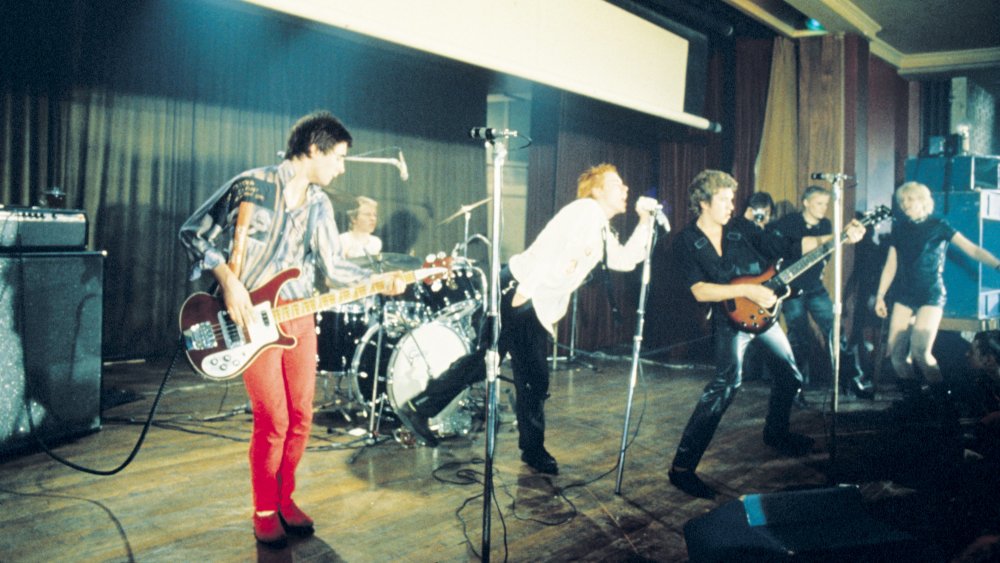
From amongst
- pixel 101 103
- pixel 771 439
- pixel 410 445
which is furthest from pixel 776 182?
pixel 101 103

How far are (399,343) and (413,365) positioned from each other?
0.18m

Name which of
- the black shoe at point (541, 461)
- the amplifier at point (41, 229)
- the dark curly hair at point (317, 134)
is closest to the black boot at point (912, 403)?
the black shoe at point (541, 461)

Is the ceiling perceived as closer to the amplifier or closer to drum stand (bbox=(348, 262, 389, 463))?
drum stand (bbox=(348, 262, 389, 463))

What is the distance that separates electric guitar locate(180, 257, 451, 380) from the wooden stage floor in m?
0.75

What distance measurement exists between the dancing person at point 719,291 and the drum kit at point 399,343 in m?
1.28

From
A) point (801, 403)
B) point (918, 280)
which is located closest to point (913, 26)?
point (918, 280)

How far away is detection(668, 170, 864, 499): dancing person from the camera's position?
3.85 m

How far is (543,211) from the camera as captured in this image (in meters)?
8.88

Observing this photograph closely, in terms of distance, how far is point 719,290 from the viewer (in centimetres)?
394

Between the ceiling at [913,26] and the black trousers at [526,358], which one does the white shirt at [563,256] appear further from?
the ceiling at [913,26]

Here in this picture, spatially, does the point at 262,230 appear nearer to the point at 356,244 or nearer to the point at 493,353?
the point at 493,353

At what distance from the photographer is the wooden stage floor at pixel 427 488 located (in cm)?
303

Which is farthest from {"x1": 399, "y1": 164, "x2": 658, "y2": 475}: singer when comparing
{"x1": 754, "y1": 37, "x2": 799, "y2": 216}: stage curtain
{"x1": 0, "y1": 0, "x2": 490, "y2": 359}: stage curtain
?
{"x1": 754, "y1": 37, "x2": 799, "y2": 216}: stage curtain

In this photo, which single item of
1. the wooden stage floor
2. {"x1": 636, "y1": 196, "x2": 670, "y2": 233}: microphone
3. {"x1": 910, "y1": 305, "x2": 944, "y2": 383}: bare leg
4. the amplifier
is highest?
{"x1": 636, "y1": 196, "x2": 670, "y2": 233}: microphone
